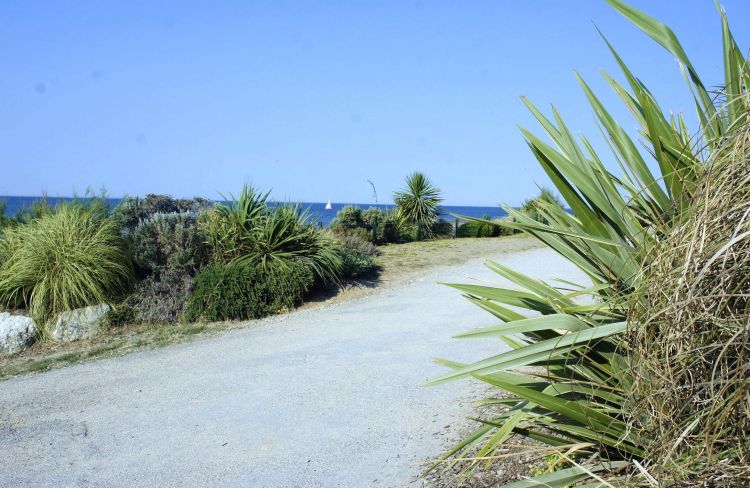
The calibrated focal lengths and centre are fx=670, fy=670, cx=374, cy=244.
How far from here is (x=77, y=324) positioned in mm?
11180

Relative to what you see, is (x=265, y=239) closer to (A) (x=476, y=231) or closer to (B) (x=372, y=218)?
(B) (x=372, y=218)

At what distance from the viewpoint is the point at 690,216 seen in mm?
2588

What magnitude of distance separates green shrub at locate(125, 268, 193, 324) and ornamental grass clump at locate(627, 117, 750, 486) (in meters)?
10.2

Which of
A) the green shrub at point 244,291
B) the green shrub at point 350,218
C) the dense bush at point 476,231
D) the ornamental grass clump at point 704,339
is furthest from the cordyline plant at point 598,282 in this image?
the dense bush at point 476,231

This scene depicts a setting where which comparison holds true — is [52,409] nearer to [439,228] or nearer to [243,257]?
[243,257]

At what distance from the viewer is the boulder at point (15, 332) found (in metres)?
10.7

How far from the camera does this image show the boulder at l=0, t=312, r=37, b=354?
10703 mm

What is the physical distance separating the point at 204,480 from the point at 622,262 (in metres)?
3.67

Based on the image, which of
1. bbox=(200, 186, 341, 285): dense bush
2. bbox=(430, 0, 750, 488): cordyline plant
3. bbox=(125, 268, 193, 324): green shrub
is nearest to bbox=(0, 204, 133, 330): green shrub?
bbox=(125, 268, 193, 324): green shrub

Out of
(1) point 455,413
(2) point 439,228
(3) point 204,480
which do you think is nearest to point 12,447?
(3) point 204,480

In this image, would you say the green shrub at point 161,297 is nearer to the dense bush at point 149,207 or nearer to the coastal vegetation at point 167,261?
the coastal vegetation at point 167,261

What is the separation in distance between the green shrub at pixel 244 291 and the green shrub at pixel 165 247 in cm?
60

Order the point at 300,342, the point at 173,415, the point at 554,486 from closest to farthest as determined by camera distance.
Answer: the point at 554,486
the point at 173,415
the point at 300,342

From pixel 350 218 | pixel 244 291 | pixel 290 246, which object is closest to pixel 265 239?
pixel 290 246
